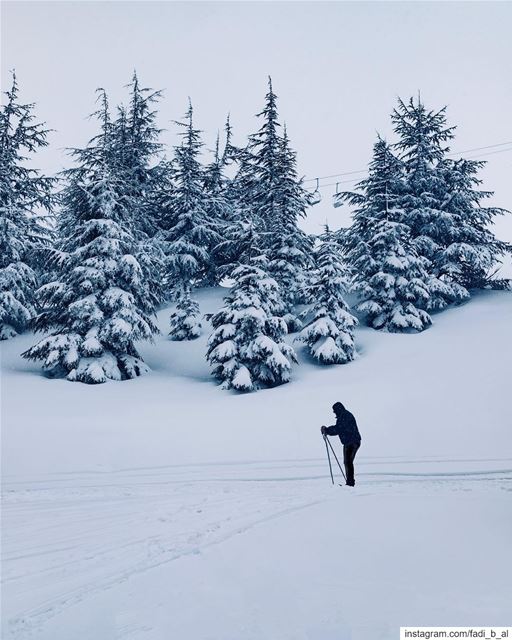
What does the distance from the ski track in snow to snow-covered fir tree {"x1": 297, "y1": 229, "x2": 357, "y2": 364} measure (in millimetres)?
9232

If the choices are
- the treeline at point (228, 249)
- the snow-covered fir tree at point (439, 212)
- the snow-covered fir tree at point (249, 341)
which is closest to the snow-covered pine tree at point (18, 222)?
the treeline at point (228, 249)

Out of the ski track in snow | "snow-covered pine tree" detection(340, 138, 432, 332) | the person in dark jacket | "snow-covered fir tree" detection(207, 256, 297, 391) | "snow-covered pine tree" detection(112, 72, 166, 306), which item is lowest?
the ski track in snow

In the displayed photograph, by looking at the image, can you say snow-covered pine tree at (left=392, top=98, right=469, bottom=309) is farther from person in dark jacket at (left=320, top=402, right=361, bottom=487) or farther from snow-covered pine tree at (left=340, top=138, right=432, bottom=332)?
person in dark jacket at (left=320, top=402, right=361, bottom=487)

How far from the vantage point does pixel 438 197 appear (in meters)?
29.8

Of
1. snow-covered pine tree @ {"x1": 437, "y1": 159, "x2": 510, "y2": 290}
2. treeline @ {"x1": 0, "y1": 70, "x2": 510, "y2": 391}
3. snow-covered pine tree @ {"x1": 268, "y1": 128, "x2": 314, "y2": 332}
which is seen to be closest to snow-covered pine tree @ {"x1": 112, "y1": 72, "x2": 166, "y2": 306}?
treeline @ {"x1": 0, "y1": 70, "x2": 510, "y2": 391}

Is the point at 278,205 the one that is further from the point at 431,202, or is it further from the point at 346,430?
the point at 346,430

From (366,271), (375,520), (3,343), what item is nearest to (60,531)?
(375,520)

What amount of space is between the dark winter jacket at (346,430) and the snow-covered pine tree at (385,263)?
50.2 feet

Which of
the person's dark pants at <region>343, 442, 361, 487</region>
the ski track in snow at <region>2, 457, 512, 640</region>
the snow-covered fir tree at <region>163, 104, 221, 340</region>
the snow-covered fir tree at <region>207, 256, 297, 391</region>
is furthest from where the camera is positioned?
the snow-covered fir tree at <region>163, 104, 221, 340</region>

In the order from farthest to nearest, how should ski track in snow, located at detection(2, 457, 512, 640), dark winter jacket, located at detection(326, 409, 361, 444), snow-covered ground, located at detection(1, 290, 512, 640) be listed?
1. dark winter jacket, located at detection(326, 409, 361, 444)
2. ski track in snow, located at detection(2, 457, 512, 640)
3. snow-covered ground, located at detection(1, 290, 512, 640)

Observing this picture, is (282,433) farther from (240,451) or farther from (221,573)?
(221,573)

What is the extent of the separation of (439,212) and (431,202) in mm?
1418

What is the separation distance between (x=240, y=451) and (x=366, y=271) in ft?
53.7

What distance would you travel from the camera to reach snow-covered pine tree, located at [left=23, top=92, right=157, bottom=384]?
63.4ft
